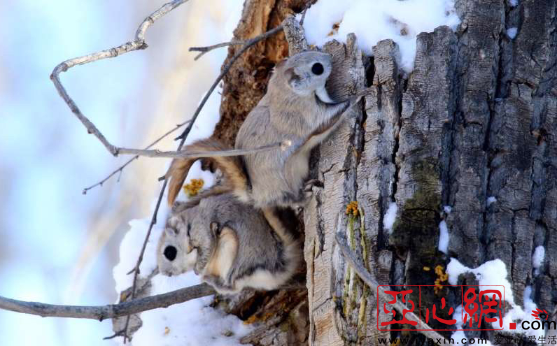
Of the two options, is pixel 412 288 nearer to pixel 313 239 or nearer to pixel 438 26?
pixel 313 239

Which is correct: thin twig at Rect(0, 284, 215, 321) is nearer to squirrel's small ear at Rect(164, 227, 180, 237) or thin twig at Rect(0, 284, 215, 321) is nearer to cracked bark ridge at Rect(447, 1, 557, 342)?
squirrel's small ear at Rect(164, 227, 180, 237)

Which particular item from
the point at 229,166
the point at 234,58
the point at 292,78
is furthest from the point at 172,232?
the point at 234,58

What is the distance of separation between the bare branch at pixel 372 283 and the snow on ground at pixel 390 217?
0.12 metres

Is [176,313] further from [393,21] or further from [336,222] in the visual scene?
[393,21]

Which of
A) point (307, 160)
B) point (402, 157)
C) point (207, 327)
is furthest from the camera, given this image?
point (207, 327)

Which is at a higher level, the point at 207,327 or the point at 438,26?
the point at 438,26

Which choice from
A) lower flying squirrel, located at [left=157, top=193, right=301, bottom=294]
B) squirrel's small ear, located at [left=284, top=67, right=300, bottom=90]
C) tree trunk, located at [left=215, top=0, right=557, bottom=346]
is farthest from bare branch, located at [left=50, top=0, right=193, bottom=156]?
lower flying squirrel, located at [left=157, top=193, right=301, bottom=294]

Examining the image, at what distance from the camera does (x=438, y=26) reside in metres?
2.15

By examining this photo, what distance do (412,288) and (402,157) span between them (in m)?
0.38

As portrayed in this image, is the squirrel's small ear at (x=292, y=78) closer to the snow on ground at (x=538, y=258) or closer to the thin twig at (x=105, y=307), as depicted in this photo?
the thin twig at (x=105, y=307)

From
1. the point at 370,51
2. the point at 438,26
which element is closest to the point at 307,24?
the point at 370,51

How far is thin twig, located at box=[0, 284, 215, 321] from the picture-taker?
6.46 ft

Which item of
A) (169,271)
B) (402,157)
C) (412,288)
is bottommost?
(412,288)

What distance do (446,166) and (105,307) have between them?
1178mm
